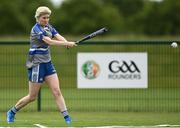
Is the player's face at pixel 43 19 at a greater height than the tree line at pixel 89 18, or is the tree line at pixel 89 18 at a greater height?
the tree line at pixel 89 18

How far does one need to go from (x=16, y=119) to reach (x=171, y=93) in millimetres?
4778

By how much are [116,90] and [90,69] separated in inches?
34.4

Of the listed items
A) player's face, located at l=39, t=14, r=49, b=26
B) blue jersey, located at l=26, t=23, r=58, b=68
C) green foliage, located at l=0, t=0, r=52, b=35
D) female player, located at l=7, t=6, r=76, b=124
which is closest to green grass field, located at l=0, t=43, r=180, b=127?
female player, located at l=7, t=6, r=76, b=124

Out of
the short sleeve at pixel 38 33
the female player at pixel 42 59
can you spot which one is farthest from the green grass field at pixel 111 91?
the short sleeve at pixel 38 33

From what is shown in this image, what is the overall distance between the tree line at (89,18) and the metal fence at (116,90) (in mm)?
47136

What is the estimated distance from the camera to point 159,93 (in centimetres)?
2123

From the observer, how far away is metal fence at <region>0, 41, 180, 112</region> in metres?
21.0

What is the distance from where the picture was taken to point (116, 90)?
20922mm

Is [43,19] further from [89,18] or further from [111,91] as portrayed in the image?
[89,18]

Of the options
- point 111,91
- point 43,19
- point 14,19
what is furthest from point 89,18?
point 43,19

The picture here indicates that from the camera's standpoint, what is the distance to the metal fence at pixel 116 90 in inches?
826

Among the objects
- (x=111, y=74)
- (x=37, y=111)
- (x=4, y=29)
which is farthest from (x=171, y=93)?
(x=4, y=29)

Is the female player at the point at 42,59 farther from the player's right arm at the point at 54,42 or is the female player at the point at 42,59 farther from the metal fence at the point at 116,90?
the metal fence at the point at 116,90

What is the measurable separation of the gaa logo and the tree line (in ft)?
157
